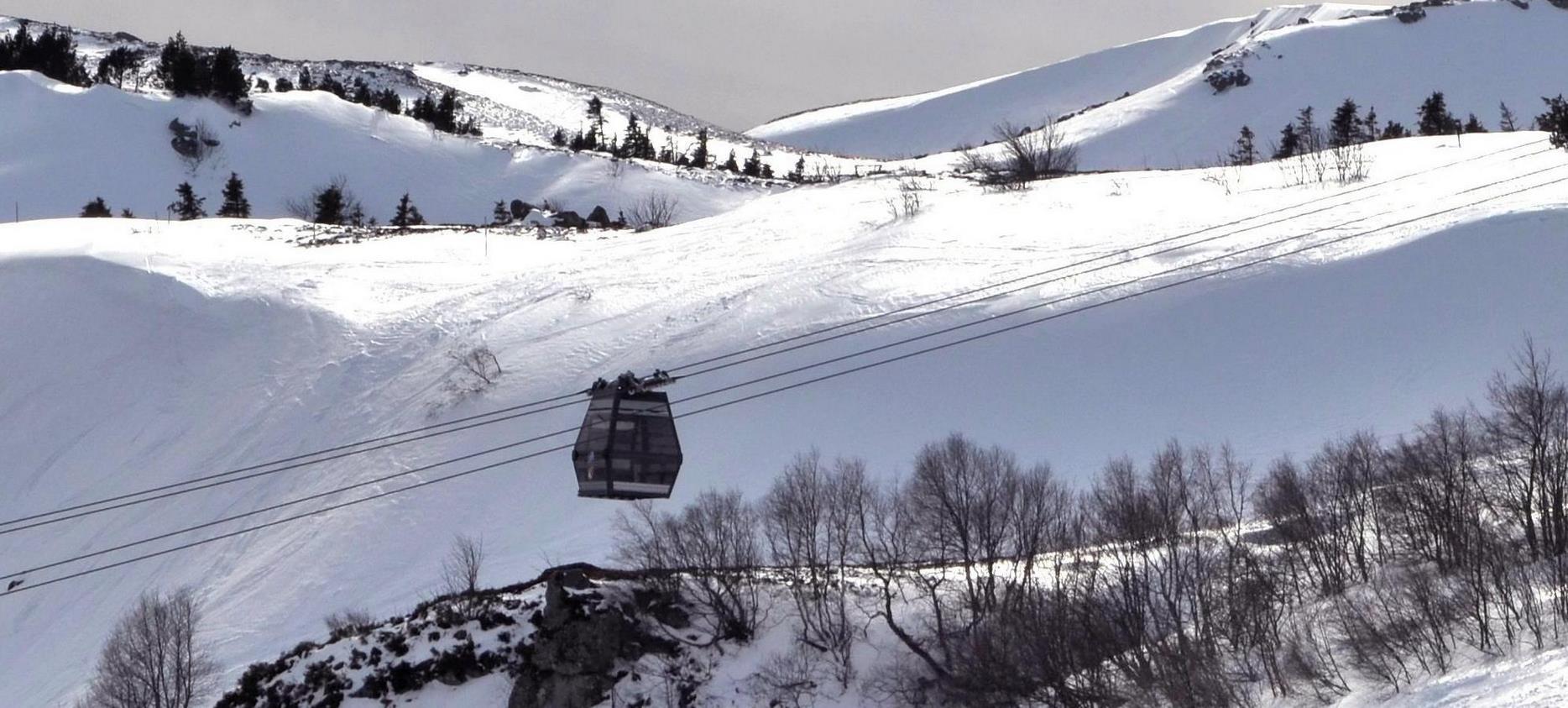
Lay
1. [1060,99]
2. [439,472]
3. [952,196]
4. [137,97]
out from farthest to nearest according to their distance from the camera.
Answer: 1. [1060,99]
2. [137,97]
3. [952,196]
4. [439,472]

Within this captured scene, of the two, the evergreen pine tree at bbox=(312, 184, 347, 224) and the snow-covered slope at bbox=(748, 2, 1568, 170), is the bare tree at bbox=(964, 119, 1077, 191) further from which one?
the evergreen pine tree at bbox=(312, 184, 347, 224)

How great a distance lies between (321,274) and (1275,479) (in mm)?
35978

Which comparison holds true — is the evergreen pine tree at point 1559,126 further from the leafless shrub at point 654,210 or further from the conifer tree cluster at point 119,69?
the conifer tree cluster at point 119,69

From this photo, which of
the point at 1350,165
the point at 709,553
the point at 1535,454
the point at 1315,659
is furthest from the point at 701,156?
the point at 1315,659

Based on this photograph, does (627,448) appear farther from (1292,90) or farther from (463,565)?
(1292,90)

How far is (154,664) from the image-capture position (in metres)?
36.0

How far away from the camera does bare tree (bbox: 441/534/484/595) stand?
3850cm

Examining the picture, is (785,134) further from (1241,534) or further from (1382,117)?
(1241,534)

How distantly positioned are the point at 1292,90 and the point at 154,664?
4060 inches

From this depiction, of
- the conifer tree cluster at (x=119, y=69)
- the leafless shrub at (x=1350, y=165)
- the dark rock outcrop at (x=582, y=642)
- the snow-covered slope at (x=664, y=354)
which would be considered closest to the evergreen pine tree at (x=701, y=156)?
the conifer tree cluster at (x=119, y=69)

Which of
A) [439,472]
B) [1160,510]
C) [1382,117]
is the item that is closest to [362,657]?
[439,472]

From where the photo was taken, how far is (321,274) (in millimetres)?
59469

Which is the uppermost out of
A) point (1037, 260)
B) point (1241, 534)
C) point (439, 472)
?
point (1037, 260)

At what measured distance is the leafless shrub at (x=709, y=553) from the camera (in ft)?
120
